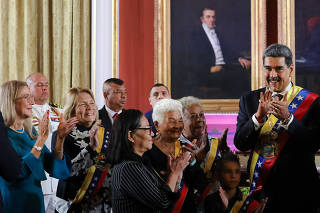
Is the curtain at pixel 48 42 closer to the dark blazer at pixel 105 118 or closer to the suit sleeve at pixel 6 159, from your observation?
the dark blazer at pixel 105 118

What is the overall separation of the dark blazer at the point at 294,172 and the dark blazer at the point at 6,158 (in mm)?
1666

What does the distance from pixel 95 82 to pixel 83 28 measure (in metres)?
0.81

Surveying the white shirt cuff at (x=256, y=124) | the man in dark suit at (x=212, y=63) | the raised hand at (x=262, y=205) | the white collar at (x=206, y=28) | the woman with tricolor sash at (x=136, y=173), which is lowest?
the raised hand at (x=262, y=205)

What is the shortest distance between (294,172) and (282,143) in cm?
23

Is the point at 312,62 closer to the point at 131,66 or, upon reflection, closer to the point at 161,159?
the point at 131,66

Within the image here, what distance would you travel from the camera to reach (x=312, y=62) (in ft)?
21.1

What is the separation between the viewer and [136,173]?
9.45 feet

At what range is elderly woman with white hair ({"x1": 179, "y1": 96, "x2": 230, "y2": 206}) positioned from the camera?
3.71 m

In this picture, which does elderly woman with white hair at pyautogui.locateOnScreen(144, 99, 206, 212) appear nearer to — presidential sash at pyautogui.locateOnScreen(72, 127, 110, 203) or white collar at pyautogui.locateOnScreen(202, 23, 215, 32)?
presidential sash at pyautogui.locateOnScreen(72, 127, 110, 203)

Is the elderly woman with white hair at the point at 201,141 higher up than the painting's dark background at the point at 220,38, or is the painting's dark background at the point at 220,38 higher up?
the painting's dark background at the point at 220,38

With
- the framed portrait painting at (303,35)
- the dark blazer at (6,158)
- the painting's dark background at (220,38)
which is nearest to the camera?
the dark blazer at (6,158)

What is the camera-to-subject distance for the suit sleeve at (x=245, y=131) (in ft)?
11.3

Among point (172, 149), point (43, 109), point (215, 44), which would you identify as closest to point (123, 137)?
point (172, 149)

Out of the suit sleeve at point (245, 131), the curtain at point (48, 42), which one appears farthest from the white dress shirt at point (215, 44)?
the suit sleeve at point (245, 131)
